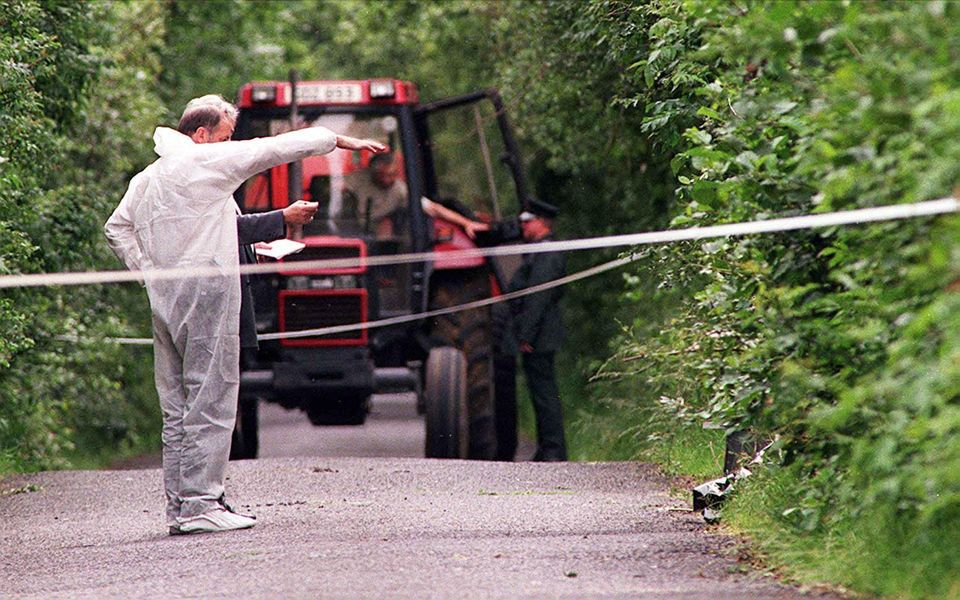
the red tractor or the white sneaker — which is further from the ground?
the red tractor

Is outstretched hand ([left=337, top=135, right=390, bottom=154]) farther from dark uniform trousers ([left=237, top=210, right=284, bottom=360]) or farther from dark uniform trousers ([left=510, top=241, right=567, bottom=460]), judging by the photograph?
dark uniform trousers ([left=510, top=241, right=567, bottom=460])

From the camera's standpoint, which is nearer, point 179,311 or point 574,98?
point 179,311

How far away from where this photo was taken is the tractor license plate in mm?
12711

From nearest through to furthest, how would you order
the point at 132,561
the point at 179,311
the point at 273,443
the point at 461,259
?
1. the point at 132,561
2. the point at 179,311
3. the point at 461,259
4. the point at 273,443

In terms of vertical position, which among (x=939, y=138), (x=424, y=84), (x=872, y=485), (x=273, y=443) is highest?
(x=424, y=84)

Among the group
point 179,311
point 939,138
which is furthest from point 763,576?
point 179,311

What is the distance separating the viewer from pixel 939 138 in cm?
448

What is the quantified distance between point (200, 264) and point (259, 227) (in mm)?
484

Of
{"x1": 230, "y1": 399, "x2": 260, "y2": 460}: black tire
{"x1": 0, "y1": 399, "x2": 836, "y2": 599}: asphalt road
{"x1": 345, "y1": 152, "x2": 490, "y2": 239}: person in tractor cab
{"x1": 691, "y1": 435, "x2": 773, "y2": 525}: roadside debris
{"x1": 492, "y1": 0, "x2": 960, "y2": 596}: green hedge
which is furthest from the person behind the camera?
{"x1": 230, "y1": 399, "x2": 260, "y2": 460}: black tire

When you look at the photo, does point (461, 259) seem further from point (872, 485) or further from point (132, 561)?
point (872, 485)

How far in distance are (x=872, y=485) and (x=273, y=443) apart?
50.8ft

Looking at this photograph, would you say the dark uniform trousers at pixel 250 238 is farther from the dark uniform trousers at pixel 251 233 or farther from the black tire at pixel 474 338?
the black tire at pixel 474 338

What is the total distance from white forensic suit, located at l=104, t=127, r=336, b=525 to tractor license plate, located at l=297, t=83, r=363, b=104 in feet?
16.8

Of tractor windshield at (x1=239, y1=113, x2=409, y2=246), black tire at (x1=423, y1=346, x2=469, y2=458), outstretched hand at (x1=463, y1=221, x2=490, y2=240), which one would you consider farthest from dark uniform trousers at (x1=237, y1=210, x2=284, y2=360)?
outstretched hand at (x1=463, y1=221, x2=490, y2=240)
